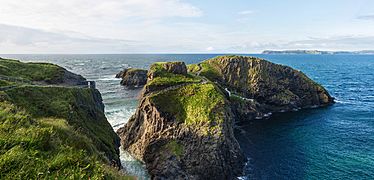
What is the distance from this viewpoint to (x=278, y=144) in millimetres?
68125

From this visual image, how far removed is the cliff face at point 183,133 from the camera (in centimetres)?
5091

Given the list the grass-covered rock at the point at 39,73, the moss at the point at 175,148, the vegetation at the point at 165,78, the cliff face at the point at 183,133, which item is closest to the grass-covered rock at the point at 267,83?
the vegetation at the point at 165,78

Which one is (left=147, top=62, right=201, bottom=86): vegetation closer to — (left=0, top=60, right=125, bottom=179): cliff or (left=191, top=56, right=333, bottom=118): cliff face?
(left=0, top=60, right=125, bottom=179): cliff

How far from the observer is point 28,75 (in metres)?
59.9

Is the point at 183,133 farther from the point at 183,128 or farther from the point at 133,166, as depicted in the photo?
the point at 133,166

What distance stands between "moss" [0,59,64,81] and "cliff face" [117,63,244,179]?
2004 centimetres

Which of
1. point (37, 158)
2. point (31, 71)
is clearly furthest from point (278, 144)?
point (37, 158)

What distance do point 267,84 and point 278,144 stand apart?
42596mm

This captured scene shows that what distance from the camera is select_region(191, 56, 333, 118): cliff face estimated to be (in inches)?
4122

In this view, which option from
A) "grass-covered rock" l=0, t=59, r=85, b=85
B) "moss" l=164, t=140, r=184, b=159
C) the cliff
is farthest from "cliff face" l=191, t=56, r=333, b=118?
the cliff

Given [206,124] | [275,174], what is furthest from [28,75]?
Result: [275,174]

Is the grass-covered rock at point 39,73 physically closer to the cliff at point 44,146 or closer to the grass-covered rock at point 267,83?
the cliff at point 44,146

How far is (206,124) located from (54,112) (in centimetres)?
2865

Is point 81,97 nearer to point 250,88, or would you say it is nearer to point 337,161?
point 337,161
